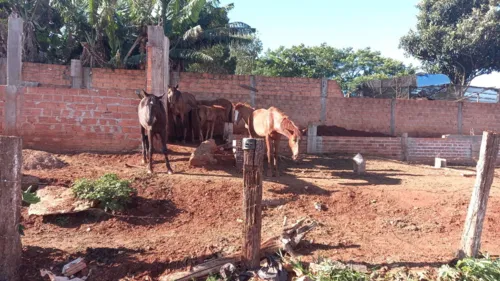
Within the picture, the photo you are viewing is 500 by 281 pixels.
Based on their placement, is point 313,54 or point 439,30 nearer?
point 439,30

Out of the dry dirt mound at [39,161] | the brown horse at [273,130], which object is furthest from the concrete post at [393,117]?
the dry dirt mound at [39,161]

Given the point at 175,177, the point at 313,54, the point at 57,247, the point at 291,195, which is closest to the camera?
the point at 57,247

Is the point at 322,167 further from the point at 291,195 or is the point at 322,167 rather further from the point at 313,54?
the point at 313,54

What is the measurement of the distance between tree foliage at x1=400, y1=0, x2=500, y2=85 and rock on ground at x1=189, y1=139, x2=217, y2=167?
58.0 feet

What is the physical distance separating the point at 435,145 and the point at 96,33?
582 inches

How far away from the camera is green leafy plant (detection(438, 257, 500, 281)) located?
4406 mm

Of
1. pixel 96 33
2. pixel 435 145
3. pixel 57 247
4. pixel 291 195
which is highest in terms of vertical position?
pixel 96 33

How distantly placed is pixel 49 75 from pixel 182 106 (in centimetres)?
658

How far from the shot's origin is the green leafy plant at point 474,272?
441 centimetres

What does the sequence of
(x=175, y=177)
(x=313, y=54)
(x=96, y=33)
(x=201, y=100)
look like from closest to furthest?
(x=175, y=177) < (x=201, y=100) < (x=96, y=33) < (x=313, y=54)

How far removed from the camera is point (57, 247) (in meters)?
5.12

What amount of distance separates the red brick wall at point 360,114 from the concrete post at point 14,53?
968 centimetres

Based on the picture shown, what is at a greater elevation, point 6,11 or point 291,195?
point 6,11

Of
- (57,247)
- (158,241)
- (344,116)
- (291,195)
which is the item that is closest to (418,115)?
(344,116)
